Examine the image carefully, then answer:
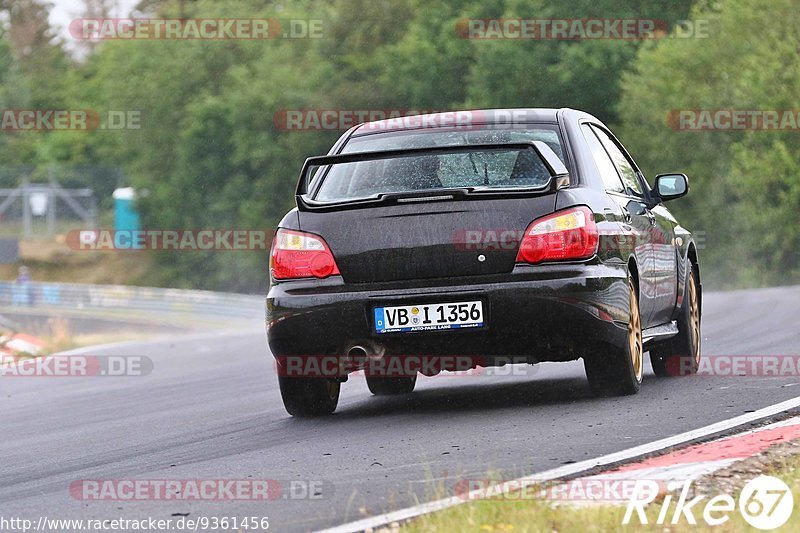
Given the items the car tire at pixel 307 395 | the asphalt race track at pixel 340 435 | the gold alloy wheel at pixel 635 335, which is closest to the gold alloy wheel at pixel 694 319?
the asphalt race track at pixel 340 435

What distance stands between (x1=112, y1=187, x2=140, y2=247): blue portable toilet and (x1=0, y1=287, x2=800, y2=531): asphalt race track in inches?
2766

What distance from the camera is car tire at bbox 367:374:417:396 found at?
32.4 feet

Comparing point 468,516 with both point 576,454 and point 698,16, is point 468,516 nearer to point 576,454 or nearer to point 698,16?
point 576,454

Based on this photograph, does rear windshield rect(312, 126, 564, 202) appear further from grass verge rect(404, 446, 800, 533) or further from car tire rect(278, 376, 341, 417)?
grass verge rect(404, 446, 800, 533)

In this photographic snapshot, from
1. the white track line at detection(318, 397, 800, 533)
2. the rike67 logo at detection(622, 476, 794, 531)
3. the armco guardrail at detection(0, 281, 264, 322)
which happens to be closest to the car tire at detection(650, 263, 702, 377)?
the white track line at detection(318, 397, 800, 533)

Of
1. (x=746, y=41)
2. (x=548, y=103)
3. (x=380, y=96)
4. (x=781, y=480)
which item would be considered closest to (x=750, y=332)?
(x=781, y=480)

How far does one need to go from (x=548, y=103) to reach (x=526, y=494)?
5966 centimetres

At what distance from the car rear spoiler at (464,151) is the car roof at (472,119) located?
562mm

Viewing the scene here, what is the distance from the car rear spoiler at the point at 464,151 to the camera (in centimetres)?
782

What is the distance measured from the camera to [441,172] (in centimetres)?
811

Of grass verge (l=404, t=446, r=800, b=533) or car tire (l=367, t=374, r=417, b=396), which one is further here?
car tire (l=367, t=374, r=417, b=396)

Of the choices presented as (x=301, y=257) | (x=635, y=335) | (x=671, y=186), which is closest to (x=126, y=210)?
(x=671, y=186)

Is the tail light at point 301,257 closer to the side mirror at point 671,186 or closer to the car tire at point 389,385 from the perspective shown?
the car tire at point 389,385

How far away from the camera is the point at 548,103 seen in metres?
64.1
